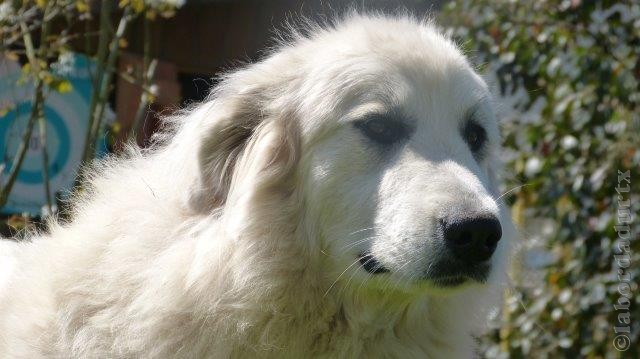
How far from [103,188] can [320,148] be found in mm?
769

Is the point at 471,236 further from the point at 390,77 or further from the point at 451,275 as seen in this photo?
the point at 390,77

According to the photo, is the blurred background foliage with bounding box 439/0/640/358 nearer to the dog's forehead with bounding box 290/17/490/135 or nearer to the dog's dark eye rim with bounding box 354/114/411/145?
the dog's forehead with bounding box 290/17/490/135

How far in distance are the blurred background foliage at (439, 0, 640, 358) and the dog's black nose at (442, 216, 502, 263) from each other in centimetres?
207

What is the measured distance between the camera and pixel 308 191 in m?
3.04

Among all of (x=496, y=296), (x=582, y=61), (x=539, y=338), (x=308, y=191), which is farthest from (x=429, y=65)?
(x=539, y=338)

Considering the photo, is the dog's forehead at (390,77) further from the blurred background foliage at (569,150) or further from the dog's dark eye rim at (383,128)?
the blurred background foliage at (569,150)

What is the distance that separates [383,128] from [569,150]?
2469 mm

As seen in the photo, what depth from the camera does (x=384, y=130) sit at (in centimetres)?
302

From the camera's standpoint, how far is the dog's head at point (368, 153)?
2.80 metres

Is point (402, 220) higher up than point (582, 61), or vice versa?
point (402, 220)

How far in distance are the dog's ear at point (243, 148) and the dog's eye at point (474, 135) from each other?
1.81ft

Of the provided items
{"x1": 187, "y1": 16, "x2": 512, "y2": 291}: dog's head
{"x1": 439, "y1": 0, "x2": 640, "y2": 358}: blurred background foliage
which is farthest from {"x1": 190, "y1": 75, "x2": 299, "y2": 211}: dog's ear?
{"x1": 439, "y1": 0, "x2": 640, "y2": 358}: blurred background foliage

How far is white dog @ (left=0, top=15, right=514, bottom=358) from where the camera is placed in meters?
2.88

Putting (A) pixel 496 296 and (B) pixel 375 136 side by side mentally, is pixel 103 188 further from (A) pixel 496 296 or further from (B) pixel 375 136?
(A) pixel 496 296
